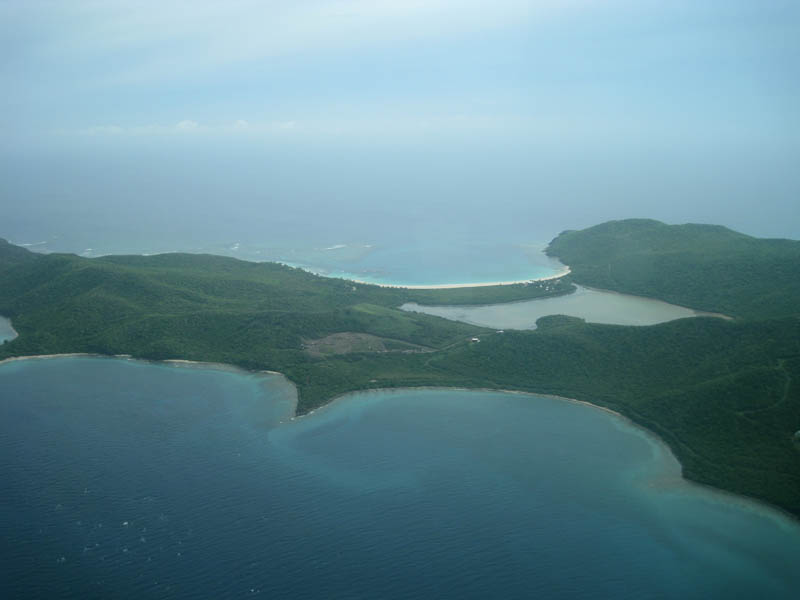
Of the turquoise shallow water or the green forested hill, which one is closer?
the green forested hill

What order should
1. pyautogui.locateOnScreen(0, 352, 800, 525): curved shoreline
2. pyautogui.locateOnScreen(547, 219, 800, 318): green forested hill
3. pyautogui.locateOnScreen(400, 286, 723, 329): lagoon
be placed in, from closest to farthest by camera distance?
pyautogui.locateOnScreen(0, 352, 800, 525): curved shoreline → pyautogui.locateOnScreen(400, 286, 723, 329): lagoon → pyautogui.locateOnScreen(547, 219, 800, 318): green forested hill

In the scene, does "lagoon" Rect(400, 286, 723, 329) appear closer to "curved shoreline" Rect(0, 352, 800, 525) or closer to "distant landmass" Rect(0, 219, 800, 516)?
"distant landmass" Rect(0, 219, 800, 516)

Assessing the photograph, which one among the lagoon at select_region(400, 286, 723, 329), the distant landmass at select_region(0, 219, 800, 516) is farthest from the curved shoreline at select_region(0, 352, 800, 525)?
the lagoon at select_region(400, 286, 723, 329)

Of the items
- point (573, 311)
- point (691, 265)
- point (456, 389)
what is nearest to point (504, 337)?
point (456, 389)

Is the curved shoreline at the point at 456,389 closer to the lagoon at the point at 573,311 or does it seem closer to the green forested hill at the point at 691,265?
the lagoon at the point at 573,311

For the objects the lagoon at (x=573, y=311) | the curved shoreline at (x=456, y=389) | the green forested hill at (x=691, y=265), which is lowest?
the curved shoreline at (x=456, y=389)

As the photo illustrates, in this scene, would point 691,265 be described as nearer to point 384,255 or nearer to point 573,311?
point 573,311

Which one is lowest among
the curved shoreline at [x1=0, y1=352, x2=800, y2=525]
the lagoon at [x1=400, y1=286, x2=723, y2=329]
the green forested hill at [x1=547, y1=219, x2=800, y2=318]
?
the curved shoreline at [x1=0, y1=352, x2=800, y2=525]

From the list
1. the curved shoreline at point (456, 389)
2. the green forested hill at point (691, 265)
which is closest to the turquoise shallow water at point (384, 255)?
the green forested hill at point (691, 265)
